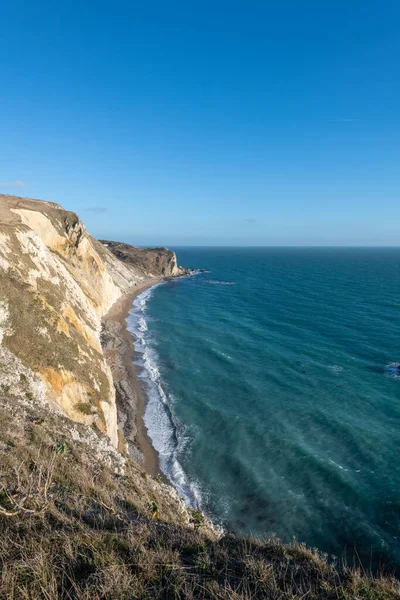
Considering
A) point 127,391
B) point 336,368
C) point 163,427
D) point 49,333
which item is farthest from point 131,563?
point 336,368

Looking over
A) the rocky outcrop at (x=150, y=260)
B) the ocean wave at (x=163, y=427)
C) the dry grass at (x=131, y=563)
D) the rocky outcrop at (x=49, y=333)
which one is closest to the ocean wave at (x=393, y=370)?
the ocean wave at (x=163, y=427)

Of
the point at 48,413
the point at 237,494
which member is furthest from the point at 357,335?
the point at 48,413

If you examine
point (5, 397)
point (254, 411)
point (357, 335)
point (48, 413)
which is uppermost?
point (5, 397)

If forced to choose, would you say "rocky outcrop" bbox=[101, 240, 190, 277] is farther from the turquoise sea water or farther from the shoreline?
the turquoise sea water

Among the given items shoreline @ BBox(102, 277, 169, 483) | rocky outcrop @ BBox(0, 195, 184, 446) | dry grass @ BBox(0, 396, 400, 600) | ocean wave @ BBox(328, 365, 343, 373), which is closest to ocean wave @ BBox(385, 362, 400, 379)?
ocean wave @ BBox(328, 365, 343, 373)

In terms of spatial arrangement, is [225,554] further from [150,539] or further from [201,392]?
[201,392]
